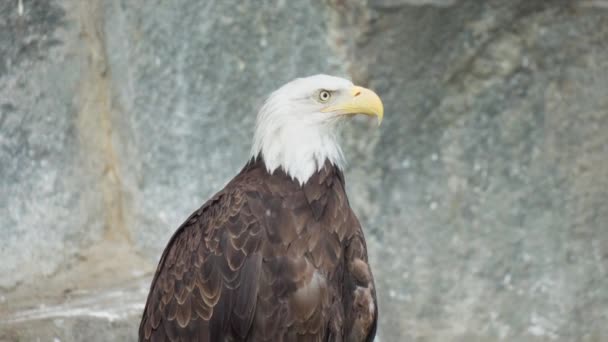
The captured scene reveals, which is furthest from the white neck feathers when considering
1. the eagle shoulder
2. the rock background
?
the rock background

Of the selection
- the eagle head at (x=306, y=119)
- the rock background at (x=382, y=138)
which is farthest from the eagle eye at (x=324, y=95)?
the rock background at (x=382, y=138)

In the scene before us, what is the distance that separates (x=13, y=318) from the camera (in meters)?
5.48

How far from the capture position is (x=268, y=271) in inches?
169

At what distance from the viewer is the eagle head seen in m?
4.51

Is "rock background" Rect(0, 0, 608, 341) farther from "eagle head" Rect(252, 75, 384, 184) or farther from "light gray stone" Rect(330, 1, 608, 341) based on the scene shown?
"eagle head" Rect(252, 75, 384, 184)

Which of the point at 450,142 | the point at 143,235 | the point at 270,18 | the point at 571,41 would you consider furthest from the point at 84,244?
the point at 571,41

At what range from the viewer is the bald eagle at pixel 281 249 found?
4.31 meters

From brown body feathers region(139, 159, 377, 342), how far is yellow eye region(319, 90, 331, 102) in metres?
0.26

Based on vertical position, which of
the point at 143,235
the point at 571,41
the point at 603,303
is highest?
the point at 571,41

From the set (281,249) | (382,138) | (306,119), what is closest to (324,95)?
(306,119)

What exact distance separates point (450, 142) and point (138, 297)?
169cm

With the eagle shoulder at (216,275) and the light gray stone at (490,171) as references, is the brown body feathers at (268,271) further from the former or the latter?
the light gray stone at (490,171)

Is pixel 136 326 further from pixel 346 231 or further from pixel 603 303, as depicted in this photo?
pixel 603 303

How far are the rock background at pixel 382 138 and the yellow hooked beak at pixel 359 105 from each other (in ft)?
4.07
